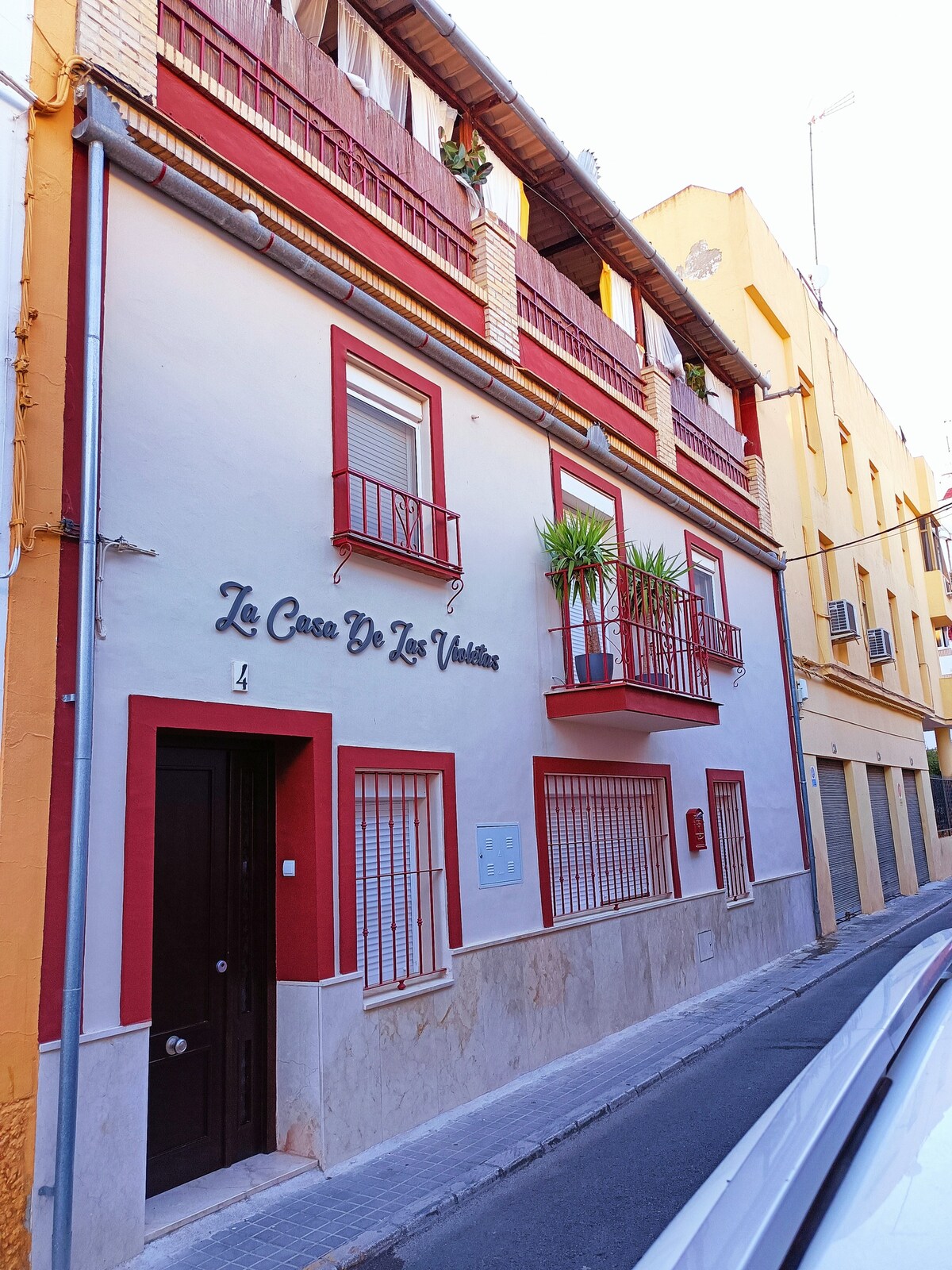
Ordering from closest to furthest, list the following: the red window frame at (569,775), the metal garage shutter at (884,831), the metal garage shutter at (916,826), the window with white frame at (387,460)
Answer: the window with white frame at (387,460) → the red window frame at (569,775) → the metal garage shutter at (884,831) → the metal garage shutter at (916,826)

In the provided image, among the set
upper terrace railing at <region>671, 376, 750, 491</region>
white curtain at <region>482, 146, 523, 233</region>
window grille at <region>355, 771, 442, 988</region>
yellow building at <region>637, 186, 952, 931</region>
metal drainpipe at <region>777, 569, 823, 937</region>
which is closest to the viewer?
window grille at <region>355, 771, 442, 988</region>

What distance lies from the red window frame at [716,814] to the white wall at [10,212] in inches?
354

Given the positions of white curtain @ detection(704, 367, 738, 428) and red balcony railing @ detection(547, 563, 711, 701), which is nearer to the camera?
red balcony railing @ detection(547, 563, 711, 701)

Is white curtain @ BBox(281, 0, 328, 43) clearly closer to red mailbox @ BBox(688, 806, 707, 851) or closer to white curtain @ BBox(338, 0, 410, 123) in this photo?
white curtain @ BBox(338, 0, 410, 123)

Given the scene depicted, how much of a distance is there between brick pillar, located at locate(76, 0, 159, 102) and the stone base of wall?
5.27m

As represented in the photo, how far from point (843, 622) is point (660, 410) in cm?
722

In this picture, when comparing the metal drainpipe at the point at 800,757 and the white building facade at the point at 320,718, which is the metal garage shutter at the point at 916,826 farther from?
the white building facade at the point at 320,718

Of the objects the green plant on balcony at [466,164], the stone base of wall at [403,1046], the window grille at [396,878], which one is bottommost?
the stone base of wall at [403,1046]

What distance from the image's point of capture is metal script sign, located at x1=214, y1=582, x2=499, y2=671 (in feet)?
18.4

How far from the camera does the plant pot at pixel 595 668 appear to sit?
8.55 meters

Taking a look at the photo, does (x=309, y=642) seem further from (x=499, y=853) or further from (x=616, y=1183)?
(x=616, y=1183)

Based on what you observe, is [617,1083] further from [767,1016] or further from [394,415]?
[394,415]

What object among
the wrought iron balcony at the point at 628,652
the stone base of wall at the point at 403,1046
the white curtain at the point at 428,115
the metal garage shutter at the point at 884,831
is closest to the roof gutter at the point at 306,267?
the wrought iron balcony at the point at 628,652

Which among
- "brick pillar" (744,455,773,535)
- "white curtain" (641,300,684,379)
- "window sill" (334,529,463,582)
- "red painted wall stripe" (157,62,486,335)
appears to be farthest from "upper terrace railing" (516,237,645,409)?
"brick pillar" (744,455,773,535)
